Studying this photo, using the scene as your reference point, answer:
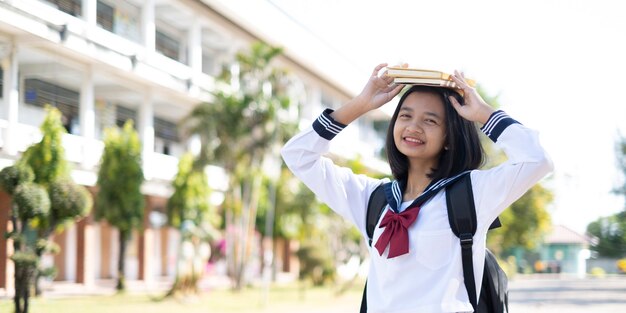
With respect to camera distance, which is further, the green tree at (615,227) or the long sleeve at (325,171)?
the green tree at (615,227)

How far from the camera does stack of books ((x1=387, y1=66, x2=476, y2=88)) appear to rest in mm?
2574

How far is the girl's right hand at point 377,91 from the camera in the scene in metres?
2.78

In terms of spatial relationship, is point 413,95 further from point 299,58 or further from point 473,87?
point 299,58

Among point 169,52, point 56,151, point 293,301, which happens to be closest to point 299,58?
point 169,52

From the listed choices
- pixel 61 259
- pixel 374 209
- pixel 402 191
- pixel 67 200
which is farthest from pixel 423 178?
Result: pixel 61 259

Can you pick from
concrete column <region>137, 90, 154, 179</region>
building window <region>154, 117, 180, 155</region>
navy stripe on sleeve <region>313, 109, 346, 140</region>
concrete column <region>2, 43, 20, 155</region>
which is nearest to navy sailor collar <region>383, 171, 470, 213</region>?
navy stripe on sleeve <region>313, 109, 346, 140</region>

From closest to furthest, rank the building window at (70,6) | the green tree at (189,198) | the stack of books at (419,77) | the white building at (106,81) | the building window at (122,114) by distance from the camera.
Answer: the stack of books at (419,77), the white building at (106,81), the building window at (70,6), the green tree at (189,198), the building window at (122,114)

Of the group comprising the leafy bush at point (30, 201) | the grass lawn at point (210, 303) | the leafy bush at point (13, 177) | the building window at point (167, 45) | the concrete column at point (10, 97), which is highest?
the building window at point (167, 45)

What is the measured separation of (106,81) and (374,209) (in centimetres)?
2107

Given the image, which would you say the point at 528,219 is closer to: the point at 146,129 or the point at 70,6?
the point at 146,129

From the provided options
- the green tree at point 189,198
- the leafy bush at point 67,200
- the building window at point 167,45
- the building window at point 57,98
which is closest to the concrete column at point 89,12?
the building window at point 57,98

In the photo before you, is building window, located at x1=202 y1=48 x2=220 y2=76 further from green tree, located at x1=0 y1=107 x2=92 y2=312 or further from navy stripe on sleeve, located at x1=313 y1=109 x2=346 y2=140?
navy stripe on sleeve, located at x1=313 y1=109 x2=346 y2=140

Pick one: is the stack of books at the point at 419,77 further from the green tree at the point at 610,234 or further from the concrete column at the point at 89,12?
the green tree at the point at 610,234

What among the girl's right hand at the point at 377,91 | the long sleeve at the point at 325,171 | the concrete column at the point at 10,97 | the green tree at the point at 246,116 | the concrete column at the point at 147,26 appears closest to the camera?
the girl's right hand at the point at 377,91
